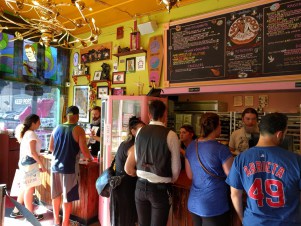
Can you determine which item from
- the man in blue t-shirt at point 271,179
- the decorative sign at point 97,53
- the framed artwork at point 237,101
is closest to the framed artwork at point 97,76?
the decorative sign at point 97,53

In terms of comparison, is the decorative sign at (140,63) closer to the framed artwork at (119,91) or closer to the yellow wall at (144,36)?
the yellow wall at (144,36)

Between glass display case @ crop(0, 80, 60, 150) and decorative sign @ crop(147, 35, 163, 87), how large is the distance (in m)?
2.63

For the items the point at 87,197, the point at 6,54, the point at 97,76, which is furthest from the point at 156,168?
the point at 6,54

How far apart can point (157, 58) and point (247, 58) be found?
4.97 ft

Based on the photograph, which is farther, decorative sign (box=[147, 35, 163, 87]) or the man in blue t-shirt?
decorative sign (box=[147, 35, 163, 87])

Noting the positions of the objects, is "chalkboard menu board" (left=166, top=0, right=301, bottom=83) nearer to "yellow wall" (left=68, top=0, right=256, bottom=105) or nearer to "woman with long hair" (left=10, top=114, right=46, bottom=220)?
"yellow wall" (left=68, top=0, right=256, bottom=105)

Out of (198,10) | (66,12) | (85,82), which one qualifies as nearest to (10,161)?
(85,82)

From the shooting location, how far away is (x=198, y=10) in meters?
3.91

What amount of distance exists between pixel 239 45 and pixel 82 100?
3.56 meters

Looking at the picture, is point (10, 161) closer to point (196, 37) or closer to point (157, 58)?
point (157, 58)

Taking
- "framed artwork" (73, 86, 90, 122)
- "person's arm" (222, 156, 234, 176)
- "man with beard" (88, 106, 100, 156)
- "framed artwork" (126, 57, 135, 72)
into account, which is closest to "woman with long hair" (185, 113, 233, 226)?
"person's arm" (222, 156, 234, 176)

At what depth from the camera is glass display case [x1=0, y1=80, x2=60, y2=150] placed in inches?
193

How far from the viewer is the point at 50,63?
5496mm

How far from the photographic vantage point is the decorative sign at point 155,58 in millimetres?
4262
